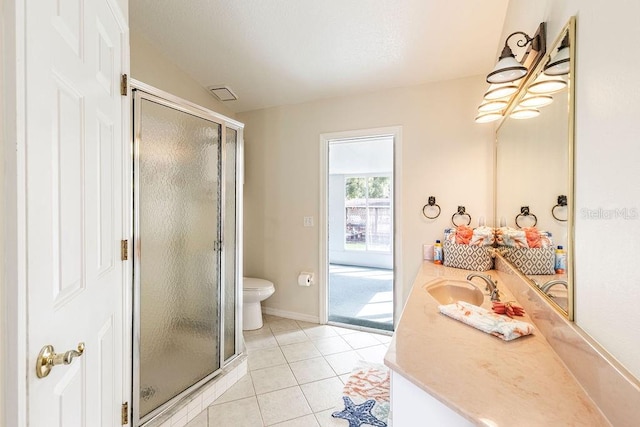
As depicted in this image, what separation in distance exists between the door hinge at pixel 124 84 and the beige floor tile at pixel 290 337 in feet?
7.38

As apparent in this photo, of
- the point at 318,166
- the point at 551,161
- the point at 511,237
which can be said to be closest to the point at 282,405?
the point at 511,237

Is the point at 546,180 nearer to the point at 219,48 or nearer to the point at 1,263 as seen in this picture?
the point at 1,263

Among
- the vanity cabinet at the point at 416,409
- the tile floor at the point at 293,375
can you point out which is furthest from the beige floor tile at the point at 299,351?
the vanity cabinet at the point at 416,409

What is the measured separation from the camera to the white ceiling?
1839mm

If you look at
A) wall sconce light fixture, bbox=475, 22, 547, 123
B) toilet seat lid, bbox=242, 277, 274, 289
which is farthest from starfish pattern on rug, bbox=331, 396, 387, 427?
wall sconce light fixture, bbox=475, 22, 547, 123

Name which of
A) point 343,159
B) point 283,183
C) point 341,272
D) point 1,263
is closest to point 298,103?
point 283,183

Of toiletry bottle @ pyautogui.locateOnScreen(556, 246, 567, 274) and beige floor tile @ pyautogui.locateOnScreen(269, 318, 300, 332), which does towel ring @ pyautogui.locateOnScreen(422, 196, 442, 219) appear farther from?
beige floor tile @ pyautogui.locateOnScreen(269, 318, 300, 332)

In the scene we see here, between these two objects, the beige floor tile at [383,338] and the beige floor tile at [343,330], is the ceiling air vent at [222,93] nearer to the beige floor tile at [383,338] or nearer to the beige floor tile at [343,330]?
the beige floor tile at [343,330]

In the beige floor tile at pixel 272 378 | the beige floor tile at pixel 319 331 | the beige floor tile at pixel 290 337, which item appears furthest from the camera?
the beige floor tile at pixel 319 331

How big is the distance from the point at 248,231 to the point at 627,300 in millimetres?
3154

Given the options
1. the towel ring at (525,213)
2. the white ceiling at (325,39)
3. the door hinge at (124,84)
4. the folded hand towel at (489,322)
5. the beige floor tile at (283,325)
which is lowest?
the beige floor tile at (283,325)

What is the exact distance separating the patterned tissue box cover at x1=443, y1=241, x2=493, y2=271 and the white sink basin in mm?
346

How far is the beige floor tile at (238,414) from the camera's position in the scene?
1.64m

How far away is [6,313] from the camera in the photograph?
1.88 feet
